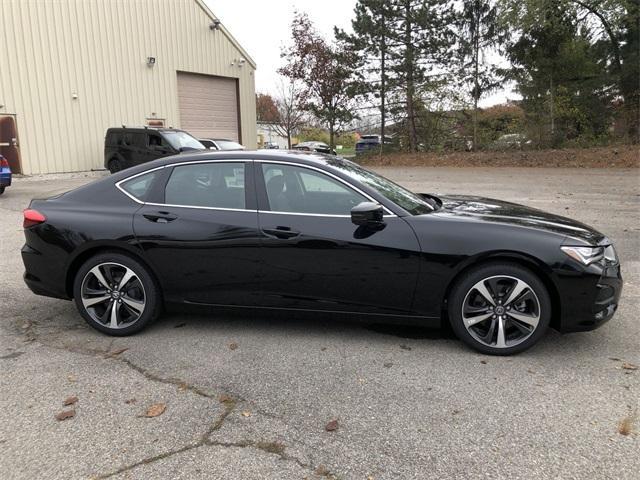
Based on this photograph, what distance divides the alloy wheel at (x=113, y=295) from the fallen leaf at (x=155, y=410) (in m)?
1.23

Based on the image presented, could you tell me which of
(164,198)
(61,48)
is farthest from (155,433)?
(61,48)

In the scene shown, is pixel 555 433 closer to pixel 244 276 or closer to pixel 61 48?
pixel 244 276

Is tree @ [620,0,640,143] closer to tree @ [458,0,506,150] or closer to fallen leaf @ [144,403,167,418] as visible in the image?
tree @ [458,0,506,150]

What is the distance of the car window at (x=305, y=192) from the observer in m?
4.00

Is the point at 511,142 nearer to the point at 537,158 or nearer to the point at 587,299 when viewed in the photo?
the point at 537,158

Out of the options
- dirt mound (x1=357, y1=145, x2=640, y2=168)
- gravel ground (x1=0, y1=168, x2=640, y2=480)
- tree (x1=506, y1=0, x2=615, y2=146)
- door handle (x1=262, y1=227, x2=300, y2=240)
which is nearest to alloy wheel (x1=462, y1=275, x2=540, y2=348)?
gravel ground (x1=0, y1=168, x2=640, y2=480)

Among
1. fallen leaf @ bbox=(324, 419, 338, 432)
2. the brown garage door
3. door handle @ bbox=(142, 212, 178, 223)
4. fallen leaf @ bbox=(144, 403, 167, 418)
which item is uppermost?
the brown garage door

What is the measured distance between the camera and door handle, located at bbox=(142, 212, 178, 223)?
417cm

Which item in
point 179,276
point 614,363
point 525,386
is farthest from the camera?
point 179,276

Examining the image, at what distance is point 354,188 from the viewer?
402 centimetres

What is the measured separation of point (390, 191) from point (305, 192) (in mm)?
726

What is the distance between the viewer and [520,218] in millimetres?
4070

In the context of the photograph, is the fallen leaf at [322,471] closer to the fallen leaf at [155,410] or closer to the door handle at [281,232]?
the fallen leaf at [155,410]

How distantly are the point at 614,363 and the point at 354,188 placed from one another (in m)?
2.21
